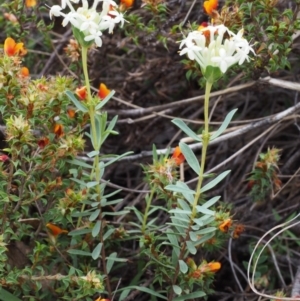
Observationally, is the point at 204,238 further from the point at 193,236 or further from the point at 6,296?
the point at 6,296

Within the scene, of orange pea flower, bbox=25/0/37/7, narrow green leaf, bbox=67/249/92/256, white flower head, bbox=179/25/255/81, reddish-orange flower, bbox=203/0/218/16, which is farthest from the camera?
orange pea flower, bbox=25/0/37/7

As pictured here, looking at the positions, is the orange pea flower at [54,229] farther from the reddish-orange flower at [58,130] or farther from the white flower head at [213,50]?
the white flower head at [213,50]

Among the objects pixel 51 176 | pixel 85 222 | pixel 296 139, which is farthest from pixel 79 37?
pixel 296 139

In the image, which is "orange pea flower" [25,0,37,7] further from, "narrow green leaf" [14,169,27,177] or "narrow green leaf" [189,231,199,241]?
Result: "narrow green leaf" [189,231,199,241]

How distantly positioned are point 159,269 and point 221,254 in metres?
0.53

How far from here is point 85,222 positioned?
1.90 m

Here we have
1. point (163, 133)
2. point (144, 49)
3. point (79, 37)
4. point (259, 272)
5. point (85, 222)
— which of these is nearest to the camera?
point (79, 37)

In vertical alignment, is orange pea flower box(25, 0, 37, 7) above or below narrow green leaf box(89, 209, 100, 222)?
above

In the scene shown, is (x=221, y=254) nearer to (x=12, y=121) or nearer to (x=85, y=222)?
(x=85, y=222)

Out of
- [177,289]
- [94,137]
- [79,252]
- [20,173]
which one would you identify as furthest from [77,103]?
[177,289]

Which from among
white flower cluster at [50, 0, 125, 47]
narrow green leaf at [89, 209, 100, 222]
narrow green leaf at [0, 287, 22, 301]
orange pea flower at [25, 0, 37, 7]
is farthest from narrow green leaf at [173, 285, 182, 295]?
orange pea flower at [25, 0, 37, 7]

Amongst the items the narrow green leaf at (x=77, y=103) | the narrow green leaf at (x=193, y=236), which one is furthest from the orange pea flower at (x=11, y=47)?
the narrow green leaf at (x=193, y=236)

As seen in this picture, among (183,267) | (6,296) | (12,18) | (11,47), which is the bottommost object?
(6,296)

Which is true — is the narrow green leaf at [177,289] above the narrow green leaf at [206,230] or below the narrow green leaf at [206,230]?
below
